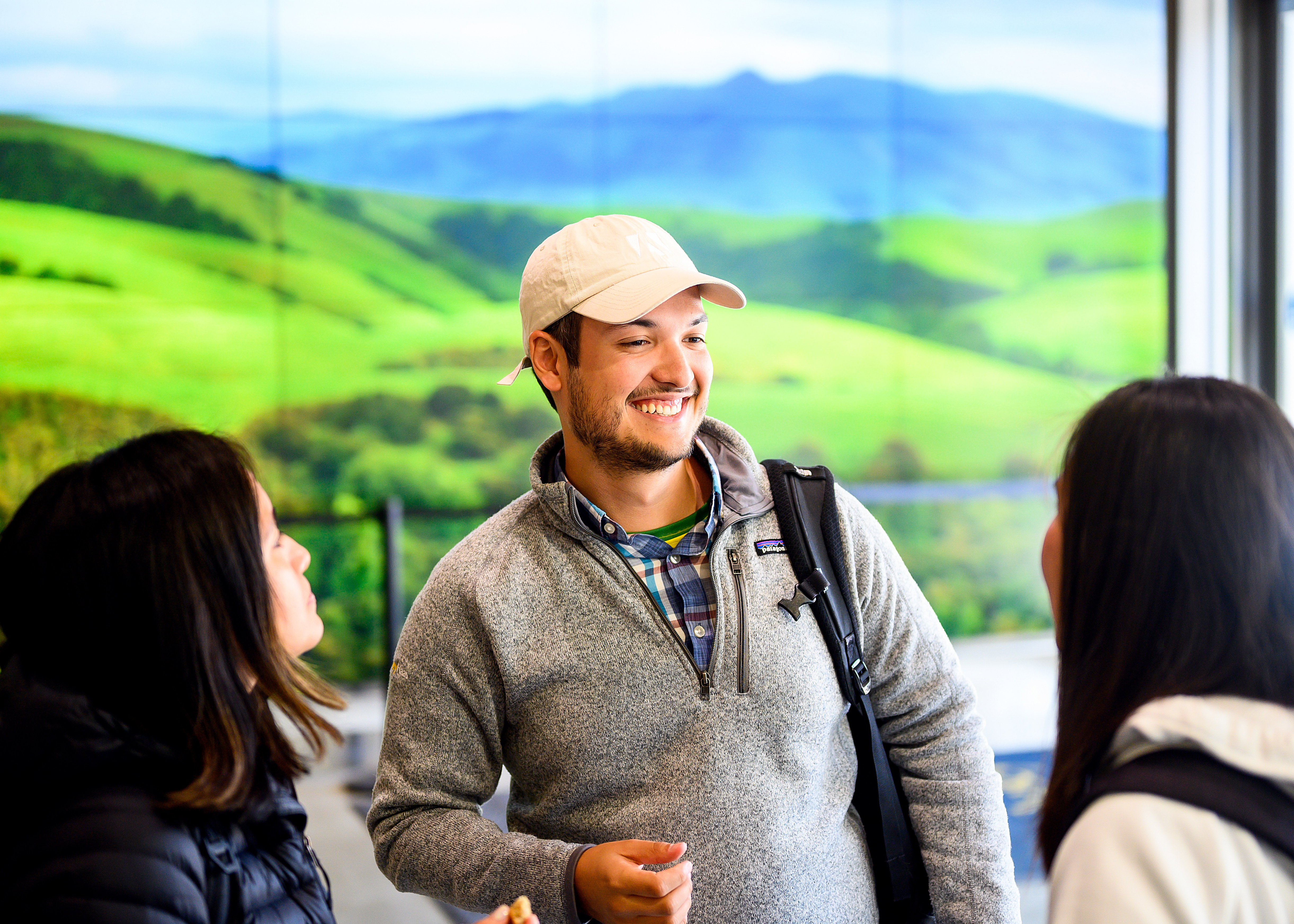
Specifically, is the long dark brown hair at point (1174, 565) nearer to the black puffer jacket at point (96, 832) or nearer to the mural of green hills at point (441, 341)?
the black puffer jacket at point (96, 832)

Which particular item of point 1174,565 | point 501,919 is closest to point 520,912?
point 501,919

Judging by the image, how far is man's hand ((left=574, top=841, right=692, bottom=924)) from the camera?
1263mm

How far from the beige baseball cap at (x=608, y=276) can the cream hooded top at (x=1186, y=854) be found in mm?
887

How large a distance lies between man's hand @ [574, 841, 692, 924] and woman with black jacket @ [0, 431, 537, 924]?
329 mm

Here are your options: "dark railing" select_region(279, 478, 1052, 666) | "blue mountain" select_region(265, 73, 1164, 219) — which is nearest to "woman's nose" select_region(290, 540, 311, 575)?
"dark railing" select_region(279, 478, 1052, 666)

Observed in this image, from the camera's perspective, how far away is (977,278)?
21.2 ft

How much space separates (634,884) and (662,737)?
0.23 m

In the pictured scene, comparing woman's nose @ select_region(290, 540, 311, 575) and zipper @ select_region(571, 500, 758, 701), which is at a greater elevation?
woman's nose @ select_region(290, 540, 311, 575)

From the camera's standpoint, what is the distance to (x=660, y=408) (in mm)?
1597

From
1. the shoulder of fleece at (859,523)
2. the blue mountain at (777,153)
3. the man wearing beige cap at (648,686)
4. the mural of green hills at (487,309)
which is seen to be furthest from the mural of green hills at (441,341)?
the man wearing beige cap at (648,686)

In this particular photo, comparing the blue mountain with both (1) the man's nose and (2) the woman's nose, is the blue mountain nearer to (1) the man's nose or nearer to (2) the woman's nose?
(1) the man's nose

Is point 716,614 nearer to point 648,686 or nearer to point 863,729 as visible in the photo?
point 648,686

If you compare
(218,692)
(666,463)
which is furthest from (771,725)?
(218,692)

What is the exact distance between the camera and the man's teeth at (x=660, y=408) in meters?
1.60
